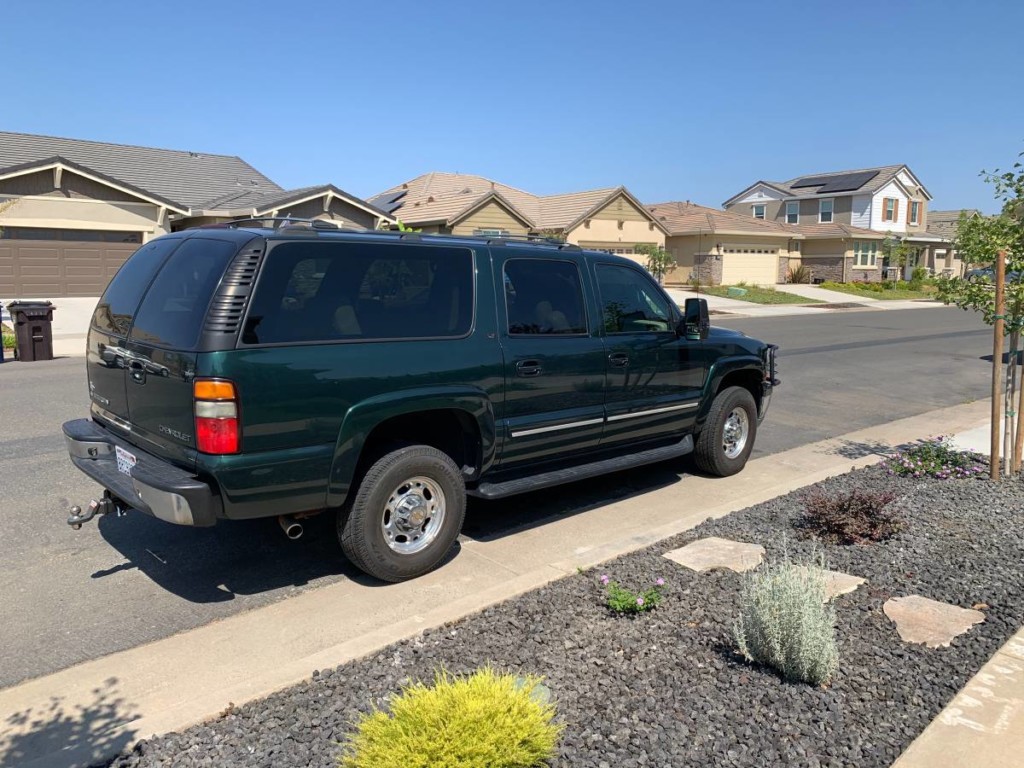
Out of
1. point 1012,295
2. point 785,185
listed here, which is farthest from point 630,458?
point 785,185

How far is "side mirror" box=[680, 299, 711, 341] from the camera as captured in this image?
251 inches

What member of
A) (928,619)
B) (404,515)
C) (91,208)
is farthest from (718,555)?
(91,208)

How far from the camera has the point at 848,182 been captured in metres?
55.6

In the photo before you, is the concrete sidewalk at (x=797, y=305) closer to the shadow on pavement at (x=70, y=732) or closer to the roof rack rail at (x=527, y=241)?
the roof rack rail at (x=527, y=241)

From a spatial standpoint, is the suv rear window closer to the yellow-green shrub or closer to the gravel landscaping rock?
the gravel landscaping rock

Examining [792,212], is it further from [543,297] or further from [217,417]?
[217,417]

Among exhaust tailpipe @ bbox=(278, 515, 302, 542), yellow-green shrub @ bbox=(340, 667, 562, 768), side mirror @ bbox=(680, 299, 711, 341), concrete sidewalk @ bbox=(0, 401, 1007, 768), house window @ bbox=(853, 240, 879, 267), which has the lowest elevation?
concrete sidewalk @ bbox=(0, 401, 1007, 768)

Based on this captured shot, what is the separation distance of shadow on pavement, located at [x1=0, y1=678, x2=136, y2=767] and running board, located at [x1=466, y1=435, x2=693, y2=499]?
2.39 metres

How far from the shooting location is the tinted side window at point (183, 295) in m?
4.20

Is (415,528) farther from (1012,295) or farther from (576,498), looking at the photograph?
(1012,295)

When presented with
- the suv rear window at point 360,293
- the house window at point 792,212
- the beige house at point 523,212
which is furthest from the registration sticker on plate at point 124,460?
the house window at point 792,212

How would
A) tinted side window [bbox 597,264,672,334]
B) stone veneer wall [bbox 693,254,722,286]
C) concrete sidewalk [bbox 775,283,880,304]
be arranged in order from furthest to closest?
stone veneer wall [bbox 693,254,722,286] → concrete sidewalk [bbox 775,283,880,304] → tinted side window [bbox 597,264,672,334]

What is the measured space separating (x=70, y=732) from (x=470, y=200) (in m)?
33.1

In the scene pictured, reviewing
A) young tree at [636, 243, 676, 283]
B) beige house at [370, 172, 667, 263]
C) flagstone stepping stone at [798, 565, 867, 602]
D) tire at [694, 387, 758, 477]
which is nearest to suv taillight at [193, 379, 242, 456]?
flagstone stepping stone at [798, 565, 867, 602]
